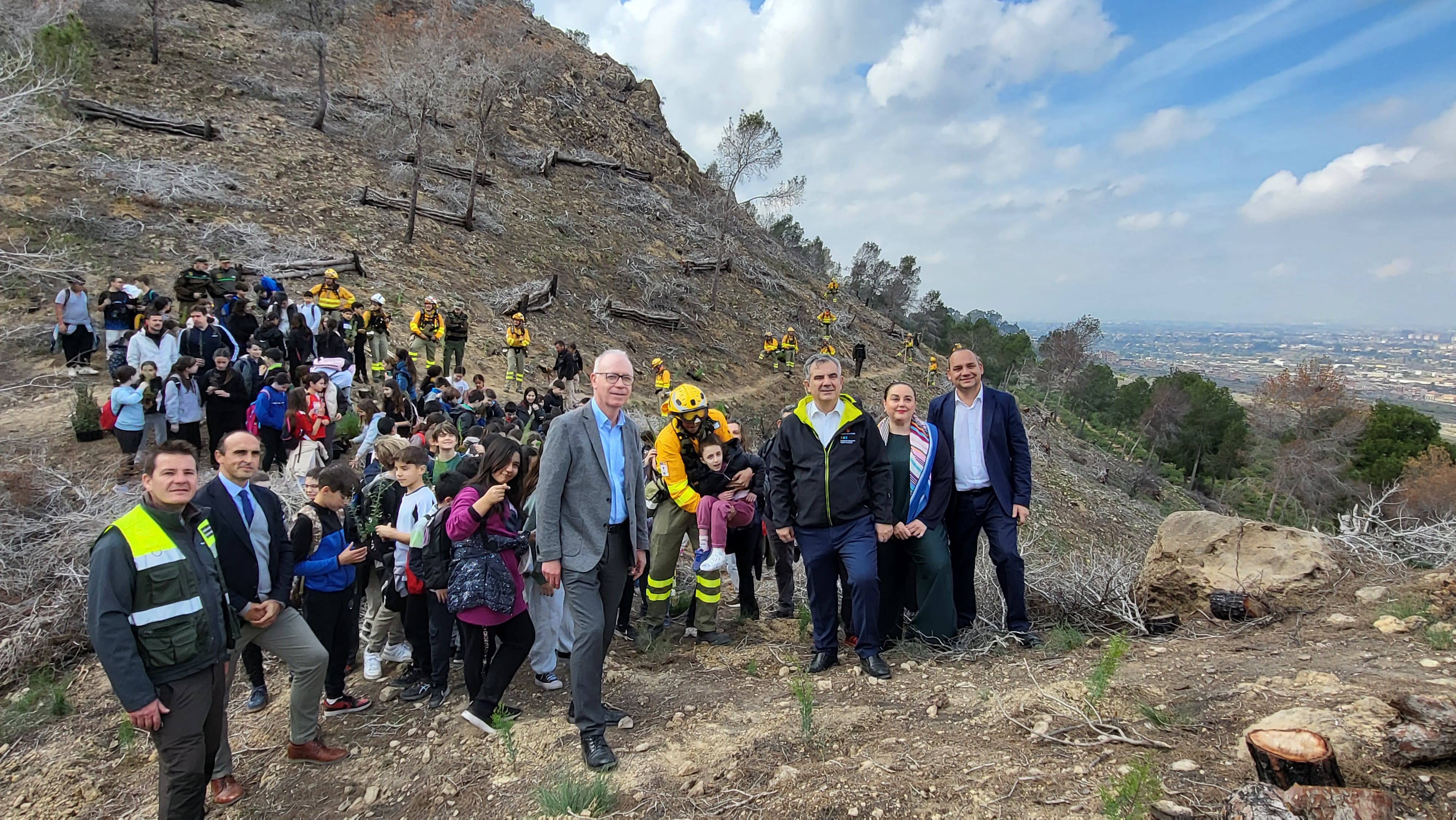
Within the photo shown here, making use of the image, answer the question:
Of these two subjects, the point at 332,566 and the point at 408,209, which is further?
the point at 408,209

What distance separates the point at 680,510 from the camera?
4.75 meters

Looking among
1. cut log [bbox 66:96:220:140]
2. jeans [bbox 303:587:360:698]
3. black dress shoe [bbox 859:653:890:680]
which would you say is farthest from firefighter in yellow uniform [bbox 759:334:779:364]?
jeans [bbox 303:587:360:698]

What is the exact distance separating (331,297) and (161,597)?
10.5 meters

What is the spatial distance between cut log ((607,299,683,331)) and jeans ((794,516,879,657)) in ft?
58.6

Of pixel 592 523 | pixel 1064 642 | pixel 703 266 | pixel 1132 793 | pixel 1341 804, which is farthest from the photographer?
pixel 703 266

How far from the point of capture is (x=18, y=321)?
11062mm

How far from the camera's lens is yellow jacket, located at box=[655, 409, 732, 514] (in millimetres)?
4551

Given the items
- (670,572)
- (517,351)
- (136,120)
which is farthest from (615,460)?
(136,120)

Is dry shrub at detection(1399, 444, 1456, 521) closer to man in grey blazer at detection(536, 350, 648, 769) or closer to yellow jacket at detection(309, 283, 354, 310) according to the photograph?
man in grey blazer at detection(536, 350, 648, 769)

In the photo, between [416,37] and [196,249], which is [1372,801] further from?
[416,37]

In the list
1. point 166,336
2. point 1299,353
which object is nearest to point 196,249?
point 166,336

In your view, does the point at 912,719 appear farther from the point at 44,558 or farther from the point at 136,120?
the point at 136,120

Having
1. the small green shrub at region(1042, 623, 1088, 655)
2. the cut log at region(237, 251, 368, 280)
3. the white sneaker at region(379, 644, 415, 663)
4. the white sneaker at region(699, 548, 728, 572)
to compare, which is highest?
the cut log at region(237, 251, 368, 280)

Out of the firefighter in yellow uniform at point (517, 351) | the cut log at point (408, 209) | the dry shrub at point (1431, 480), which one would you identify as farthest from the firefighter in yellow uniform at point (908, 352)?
the firefighter in yellow uniform at point (517, 351)
